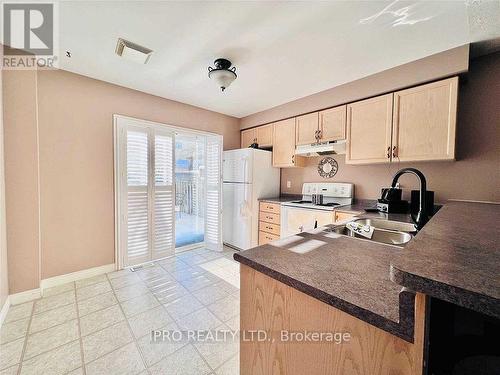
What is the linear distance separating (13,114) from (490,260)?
329 centimetres

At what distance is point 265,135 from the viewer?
3.69 m

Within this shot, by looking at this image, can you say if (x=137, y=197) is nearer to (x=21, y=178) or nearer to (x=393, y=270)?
(x=21, y=178)

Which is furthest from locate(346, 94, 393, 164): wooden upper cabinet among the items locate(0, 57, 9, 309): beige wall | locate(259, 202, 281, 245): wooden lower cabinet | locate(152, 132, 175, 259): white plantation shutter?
locate(0, 57, 9, 309): beige wall

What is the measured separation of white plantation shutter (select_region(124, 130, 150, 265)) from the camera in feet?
9.21

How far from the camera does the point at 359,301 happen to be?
0.54m

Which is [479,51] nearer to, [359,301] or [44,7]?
[359,301]

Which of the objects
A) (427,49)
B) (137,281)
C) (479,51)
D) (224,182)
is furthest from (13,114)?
(479,51)

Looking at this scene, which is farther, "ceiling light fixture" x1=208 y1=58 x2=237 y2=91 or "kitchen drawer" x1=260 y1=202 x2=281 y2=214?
"kitchen drawer" x1=260 y1=202 x2=281 y2=214

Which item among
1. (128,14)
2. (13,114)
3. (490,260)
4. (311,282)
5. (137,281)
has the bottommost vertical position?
(137,281)

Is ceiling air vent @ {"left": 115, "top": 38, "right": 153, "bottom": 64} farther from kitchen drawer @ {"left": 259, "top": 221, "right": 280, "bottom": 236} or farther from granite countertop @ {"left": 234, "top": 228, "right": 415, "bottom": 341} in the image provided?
kitchen drawer @ {"left": 259, "top": 221, "right": 280, "bottom": 236}

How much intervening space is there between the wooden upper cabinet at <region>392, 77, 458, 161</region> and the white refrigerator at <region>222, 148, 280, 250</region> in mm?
1854

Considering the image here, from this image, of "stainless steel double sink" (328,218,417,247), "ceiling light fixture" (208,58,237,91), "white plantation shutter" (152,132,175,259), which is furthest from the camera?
"white plantation shutter" (152,132,175,259)

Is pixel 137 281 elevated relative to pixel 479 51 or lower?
lower

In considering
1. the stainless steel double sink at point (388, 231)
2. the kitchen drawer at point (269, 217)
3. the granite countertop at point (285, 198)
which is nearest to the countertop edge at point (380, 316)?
the stainless steel double sink at point (388, 231)
